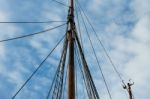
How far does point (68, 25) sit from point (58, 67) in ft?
9.62

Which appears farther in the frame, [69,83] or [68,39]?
[68,39]

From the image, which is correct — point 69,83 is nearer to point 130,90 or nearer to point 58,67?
point 58,67

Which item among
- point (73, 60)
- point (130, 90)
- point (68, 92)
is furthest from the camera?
point (130, 90)

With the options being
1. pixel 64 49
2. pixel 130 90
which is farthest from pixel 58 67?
pixel 130 90

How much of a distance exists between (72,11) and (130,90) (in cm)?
1893

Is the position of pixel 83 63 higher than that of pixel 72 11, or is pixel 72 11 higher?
pixel 72 11

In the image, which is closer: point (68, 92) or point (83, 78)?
point (68, 92)

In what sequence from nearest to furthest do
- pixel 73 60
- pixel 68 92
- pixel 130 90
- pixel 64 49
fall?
pixel 68 92, pixel 73 60, pixel 64 49, pixel 130 90

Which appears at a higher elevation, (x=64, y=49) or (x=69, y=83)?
(x=64, y=49)

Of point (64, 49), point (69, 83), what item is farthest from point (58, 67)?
point (69, 83)

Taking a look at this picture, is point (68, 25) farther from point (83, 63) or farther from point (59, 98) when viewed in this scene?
point (59, 98)

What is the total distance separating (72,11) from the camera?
25.8m

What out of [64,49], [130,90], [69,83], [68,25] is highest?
[68,25]

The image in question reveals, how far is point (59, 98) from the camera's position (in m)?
24.1
